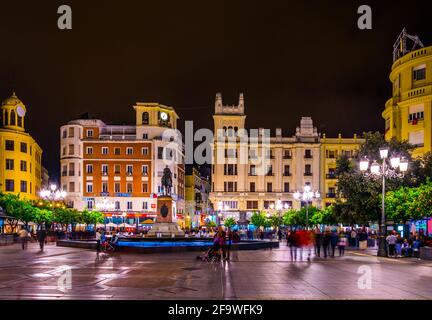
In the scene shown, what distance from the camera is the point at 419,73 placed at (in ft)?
197

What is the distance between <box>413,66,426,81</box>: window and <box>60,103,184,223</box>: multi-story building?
50.4 m

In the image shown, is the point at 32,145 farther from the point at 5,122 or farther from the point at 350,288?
the point at 350,288

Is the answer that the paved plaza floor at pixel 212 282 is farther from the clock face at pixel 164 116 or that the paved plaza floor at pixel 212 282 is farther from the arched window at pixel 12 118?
the clock face at pixel 164 116

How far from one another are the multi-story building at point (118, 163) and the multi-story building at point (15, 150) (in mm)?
→ 14150

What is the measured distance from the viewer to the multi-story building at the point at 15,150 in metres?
80.8

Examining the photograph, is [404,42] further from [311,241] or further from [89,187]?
[89,187]

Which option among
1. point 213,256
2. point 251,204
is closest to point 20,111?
point 251,204

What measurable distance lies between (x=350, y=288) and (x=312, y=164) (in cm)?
8970

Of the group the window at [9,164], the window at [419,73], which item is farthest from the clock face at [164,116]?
the window at [419,73]

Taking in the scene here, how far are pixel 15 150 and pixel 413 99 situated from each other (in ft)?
174

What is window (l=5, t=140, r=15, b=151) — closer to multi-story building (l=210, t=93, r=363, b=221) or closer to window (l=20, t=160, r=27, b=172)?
window (l=20, t=160, r=27, b=172)

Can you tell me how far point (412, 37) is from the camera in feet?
213
